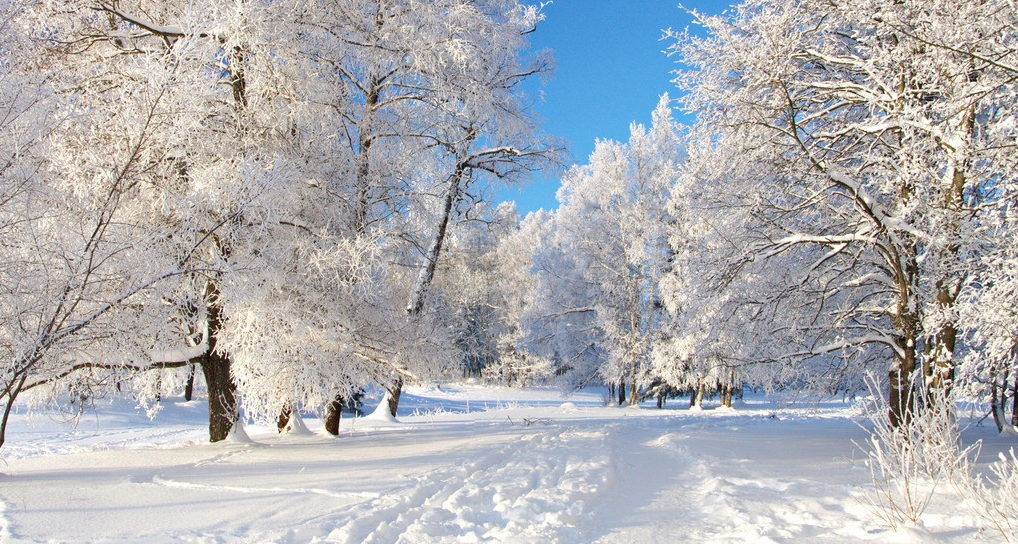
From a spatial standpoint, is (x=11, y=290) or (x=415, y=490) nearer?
(x=11, y=290)

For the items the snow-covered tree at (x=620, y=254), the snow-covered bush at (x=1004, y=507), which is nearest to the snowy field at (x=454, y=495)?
the snow-covered bush at (x=1004, y=507)

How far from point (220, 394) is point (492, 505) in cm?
529

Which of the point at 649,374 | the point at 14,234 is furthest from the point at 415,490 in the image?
the point at 649,374

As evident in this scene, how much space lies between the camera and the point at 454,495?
5.24m

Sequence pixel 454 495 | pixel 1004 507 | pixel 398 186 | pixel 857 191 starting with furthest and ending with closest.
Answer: pixel 398 186, pixel 857 191, pixel 454 495, pixel 1004 507

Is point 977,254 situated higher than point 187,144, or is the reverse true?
point 187,144

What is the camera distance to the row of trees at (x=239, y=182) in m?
5.13

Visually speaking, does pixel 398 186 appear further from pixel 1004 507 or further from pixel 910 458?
pixel 1004 507

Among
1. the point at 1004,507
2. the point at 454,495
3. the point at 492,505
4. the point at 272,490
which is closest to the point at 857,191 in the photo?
the point at 1004,507

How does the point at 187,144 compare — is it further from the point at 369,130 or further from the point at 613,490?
the point at 613,490

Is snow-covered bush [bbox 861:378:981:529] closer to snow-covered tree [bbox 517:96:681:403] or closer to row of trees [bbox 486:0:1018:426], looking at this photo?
row of trees [bbox 486:0:1018:426]

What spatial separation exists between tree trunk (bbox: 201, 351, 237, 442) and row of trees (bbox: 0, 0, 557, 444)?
0.10 feet

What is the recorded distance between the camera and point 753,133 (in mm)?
7902

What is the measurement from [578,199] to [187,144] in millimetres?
19285
